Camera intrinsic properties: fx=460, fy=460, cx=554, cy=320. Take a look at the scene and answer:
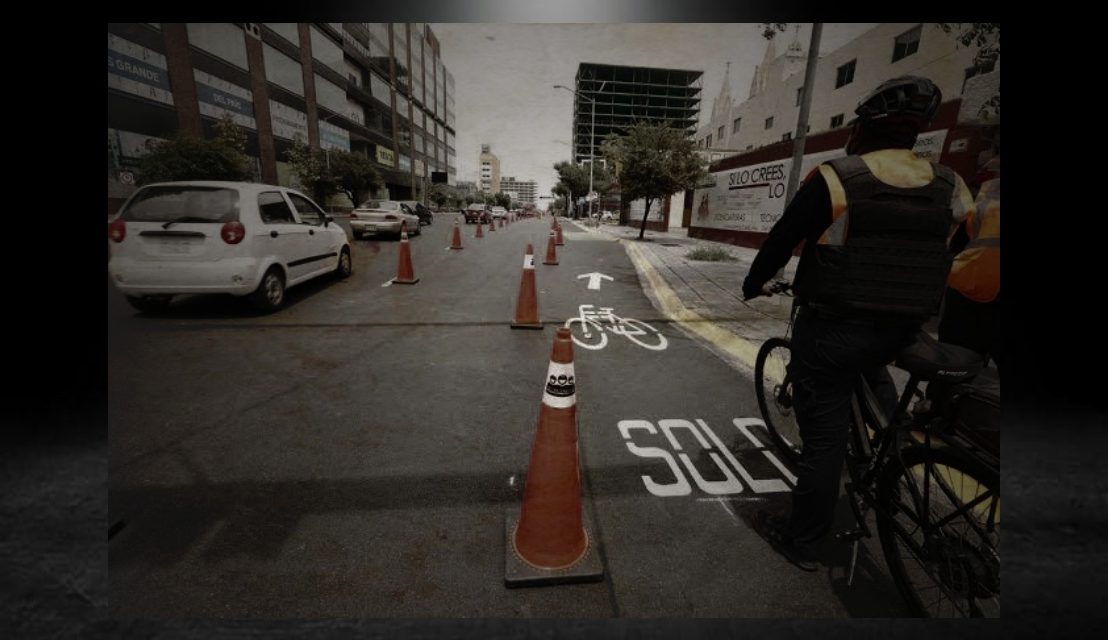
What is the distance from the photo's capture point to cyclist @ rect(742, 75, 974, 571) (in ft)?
5.72

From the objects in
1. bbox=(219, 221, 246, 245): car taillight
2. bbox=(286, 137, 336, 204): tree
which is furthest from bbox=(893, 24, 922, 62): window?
bbox=(286, 137, 336, 204): tree

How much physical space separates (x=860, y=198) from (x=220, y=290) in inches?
253

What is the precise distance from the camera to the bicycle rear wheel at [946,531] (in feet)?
5.38

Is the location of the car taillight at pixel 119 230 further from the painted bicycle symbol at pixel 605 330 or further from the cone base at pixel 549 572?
the cone base at pixel 549 572

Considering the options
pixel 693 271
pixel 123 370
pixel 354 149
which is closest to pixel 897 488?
pixel 123 370

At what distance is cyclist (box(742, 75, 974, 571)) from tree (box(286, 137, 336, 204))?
1514 inches

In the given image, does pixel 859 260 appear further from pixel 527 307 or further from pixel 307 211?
pixel 307 211

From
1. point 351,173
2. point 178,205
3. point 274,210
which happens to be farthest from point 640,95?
point 178,205

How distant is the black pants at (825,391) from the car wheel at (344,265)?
821 centimetres

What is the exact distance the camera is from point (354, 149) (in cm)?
5447

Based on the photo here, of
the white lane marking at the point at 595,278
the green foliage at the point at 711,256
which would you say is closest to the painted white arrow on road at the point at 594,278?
the white lane marking at the point at 595,278

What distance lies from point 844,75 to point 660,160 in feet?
48.0

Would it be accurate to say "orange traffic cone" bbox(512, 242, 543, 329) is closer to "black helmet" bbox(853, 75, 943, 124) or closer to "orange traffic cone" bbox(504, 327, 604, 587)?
"orange traffic cone" bbox(504, 327, 604, 587)

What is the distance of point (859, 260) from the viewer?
1771 millimetres
